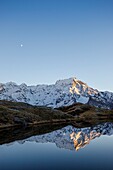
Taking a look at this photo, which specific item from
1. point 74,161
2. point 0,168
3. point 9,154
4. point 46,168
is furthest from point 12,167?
point 9,154

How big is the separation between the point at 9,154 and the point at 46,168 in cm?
2070

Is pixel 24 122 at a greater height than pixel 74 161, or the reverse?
pixel 24 122

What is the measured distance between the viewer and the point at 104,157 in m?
60.4

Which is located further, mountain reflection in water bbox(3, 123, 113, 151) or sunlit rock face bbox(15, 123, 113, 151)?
mountain reflection in water bbox(3, 123, 113, 151)

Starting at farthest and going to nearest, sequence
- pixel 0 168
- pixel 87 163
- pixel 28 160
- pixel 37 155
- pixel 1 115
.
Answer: pixel 1 115 → pixel 37 155 → pixel 28 160 → pixel 87 163 → pixel 0 168

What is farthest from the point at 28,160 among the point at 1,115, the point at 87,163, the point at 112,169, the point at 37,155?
the point at 1,115

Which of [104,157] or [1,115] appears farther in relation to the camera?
[1,115]

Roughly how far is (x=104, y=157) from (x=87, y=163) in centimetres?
784

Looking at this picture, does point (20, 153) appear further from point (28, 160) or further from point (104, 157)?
point (104, 157)

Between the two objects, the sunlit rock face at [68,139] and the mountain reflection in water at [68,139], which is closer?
the sunlit rock face at [68,139]

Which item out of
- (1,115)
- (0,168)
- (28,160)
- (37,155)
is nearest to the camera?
(0,168)

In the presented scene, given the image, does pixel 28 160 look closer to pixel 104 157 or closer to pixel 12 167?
pixel 12 167

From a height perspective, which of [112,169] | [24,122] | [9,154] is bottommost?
[112,169]

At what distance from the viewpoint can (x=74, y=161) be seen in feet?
186
